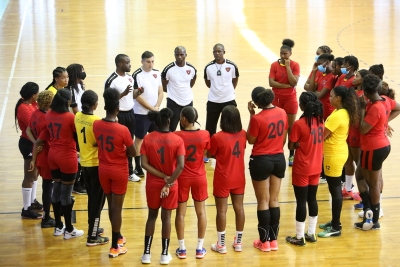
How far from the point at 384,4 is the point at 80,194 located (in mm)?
18091

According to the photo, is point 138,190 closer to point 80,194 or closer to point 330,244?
point 80,194

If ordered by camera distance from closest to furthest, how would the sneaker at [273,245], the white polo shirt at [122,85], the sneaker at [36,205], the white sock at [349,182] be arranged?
1. the sneaker at [273,245]
2. the sneaker at [36,205]
3. the white sock at [349,182]
4. the white polo shirt at [122,85]

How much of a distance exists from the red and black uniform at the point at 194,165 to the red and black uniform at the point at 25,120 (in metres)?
2.11

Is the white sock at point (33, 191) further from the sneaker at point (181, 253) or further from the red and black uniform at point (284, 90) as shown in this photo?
the red and black uniform at point (284, 90)

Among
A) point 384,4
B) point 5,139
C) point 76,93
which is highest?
point 384,4

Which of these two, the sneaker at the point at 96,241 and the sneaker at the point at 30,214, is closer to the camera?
the sneaker at the point at 96,241

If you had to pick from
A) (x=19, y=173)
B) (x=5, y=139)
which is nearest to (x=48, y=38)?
(x=5, y=139)

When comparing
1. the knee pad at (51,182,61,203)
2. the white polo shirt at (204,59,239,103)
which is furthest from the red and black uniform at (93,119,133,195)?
the white polo shirt at (204,59,239,103)

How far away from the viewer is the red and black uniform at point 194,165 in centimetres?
693

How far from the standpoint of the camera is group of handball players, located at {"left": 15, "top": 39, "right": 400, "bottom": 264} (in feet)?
22.8

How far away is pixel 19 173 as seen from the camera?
991cm

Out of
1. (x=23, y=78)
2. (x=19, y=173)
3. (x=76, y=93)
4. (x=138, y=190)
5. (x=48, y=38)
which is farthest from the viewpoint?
(x=48, y=38)

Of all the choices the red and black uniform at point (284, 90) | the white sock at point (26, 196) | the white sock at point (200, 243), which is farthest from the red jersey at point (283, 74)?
the white sock at point (26, 196)

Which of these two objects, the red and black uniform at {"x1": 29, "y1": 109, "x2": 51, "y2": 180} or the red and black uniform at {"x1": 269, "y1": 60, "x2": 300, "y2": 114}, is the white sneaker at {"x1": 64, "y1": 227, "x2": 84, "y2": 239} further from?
the red and black uniform at {"x1": 269, "y1": 60, "x2": 300, "y2": 114}
